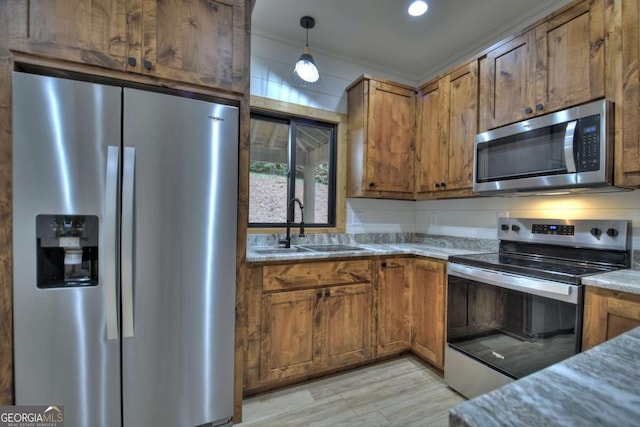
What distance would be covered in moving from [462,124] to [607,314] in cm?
157

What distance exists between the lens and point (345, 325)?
217 cm

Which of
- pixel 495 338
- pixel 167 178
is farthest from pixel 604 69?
pixel 167 178

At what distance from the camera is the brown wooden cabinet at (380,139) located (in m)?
2.58

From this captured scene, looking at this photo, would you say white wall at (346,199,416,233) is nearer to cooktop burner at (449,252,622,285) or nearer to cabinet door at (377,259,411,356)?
cabinet door at (377,259,411,356)

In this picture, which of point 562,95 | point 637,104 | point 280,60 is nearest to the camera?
point 637,104

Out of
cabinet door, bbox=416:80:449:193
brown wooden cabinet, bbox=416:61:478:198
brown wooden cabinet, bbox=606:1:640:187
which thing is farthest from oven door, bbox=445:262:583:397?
cabinet door, bbox=416:80:449:193

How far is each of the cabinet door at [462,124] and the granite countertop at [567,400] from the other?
1962mm

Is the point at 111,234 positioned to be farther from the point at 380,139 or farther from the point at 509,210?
the point at 509,210

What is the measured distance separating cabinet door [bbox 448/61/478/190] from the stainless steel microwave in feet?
0.40

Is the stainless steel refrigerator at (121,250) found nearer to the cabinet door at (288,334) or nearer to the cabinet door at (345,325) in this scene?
the cabinet door at (288,334)

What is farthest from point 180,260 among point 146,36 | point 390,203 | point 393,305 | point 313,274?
point 390,203

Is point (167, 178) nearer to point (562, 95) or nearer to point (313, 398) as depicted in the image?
point (313, 398)

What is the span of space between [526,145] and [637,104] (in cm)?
51

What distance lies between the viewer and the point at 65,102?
4.20ft
